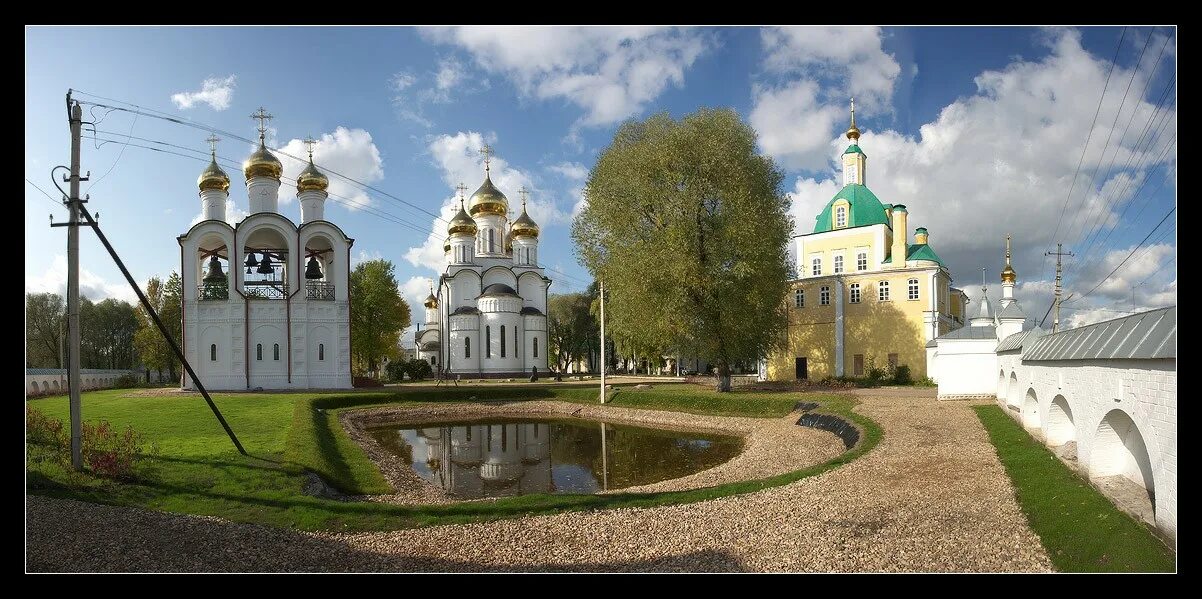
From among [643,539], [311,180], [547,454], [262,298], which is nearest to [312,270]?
[262,298]

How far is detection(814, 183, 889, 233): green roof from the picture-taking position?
33750 mm

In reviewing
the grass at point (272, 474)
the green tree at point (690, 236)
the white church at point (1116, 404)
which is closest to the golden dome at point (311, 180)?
the grass at point (272, 474)

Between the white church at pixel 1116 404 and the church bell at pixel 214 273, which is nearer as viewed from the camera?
the white church at pixel 1116 404

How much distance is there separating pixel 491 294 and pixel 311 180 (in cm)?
1349

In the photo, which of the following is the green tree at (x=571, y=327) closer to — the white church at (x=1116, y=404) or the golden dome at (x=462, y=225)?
the golden dome at (x=462, y=225)

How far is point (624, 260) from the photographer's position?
77.8ft

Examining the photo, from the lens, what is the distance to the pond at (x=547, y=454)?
43.0ft

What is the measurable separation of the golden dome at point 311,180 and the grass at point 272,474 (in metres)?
14.5

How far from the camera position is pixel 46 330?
→ 2405 centimetres

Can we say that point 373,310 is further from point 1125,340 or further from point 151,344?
point 1125,340

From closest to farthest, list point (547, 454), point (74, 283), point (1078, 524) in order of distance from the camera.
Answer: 1. point (1078, 524)
2. point (74, 283)
3. point (547, 454)
